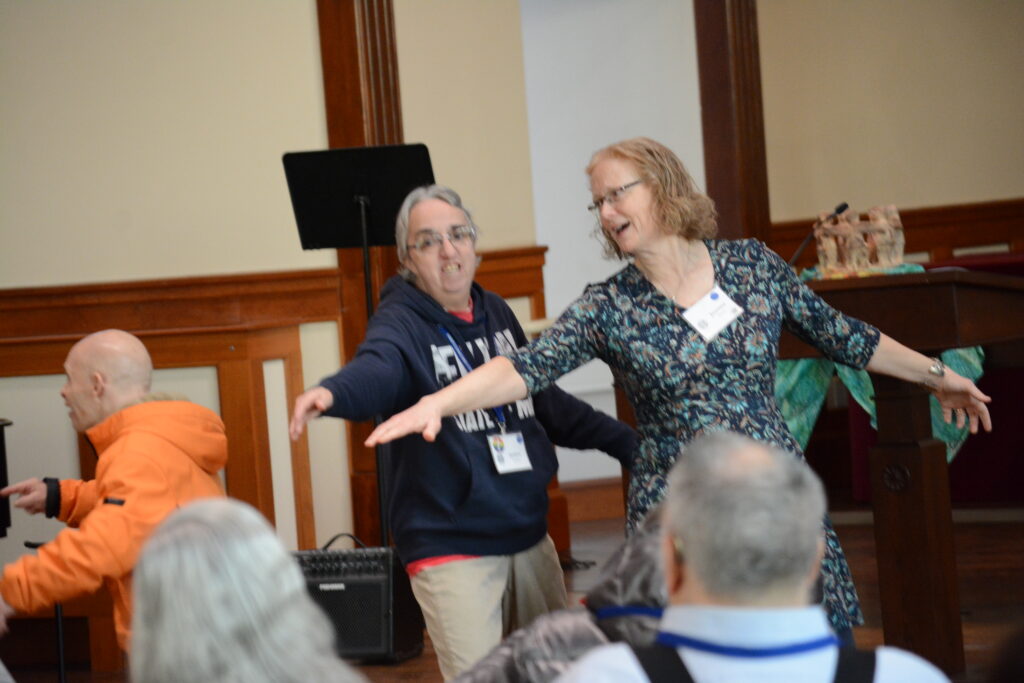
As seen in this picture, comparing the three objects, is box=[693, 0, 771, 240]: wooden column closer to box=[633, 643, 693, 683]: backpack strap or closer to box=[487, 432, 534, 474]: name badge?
box=[487, 432, 534, 474]: name badge

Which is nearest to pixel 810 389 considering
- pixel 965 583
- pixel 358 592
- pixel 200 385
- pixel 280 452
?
pixel 965 583

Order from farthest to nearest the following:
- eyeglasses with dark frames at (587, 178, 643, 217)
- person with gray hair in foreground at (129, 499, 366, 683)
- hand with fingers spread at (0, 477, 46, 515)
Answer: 1. hand with fingers spread at (0, 477, 46, 515)
2. eyeglasses with dark frames at (587, 178, 643, 217)
3. person with gray hair in foreground at (129, 499, 366, 683)

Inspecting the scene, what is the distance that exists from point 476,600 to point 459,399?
1.54ft

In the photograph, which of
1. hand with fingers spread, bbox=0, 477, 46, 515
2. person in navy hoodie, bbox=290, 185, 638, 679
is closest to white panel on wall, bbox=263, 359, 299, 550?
hand with fingers spread, bbox=0, 477, 46, 515

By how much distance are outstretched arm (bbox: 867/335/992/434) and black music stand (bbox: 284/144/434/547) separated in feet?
5.59

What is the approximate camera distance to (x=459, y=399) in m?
2.46

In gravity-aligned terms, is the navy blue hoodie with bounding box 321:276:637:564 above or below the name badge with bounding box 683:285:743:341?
below

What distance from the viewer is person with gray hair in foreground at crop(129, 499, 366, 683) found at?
3.94ft

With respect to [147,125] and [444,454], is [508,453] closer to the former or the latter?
[444,454]

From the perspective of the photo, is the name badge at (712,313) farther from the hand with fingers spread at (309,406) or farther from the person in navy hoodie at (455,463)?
the hand with fingers spread at (309,406)

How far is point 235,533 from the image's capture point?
4.05ft

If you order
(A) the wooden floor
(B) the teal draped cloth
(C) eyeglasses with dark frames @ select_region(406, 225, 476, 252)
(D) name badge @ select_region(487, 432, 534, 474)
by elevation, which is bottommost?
(A) the wooden floor

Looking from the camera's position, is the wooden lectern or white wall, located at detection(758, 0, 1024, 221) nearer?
the wooden lectern

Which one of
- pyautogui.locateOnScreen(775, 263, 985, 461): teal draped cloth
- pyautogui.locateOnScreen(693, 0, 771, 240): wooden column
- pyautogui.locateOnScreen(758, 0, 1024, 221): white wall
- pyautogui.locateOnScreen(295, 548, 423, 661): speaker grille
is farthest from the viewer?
pyautogui.locateOnScreen(758, 0, 1024, 221): white wall
